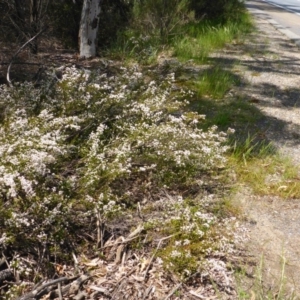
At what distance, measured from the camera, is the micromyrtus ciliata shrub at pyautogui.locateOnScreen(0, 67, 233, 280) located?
8.48 ft

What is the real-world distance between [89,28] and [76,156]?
14.3 feet

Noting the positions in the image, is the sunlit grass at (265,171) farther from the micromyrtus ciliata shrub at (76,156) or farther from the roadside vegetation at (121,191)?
the micromyrtus ciliata shrub at (76,156)

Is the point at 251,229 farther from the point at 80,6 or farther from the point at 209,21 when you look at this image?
the point at 209,21

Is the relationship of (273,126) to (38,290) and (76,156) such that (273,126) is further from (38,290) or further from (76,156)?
(38,290)

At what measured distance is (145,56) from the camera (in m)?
6.95

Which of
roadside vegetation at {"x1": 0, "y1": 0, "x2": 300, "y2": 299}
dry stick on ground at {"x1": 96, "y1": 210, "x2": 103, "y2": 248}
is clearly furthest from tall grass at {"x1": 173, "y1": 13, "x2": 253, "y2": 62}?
dry stick on ground at {"x1": 96, "y1": 210, "x2": 103, "y2": 248}

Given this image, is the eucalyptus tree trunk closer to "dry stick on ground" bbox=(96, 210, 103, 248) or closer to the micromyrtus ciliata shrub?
the micromyrtus ciliata shrub

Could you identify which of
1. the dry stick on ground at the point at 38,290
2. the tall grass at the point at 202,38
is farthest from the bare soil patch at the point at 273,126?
the dry stick on ground at the point at 38,290

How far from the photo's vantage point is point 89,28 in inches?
278

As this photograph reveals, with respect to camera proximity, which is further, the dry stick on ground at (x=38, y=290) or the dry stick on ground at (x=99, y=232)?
the dry stick on ground at (x=99, y=232)

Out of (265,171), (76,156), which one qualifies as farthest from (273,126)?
(76,156)

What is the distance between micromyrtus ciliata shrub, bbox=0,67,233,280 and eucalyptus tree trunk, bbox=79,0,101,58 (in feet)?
9.55

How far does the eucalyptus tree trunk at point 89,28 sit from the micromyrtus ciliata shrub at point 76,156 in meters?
2.91

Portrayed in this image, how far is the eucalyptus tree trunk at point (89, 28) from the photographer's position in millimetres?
6871
